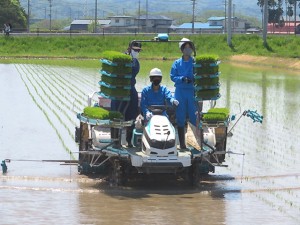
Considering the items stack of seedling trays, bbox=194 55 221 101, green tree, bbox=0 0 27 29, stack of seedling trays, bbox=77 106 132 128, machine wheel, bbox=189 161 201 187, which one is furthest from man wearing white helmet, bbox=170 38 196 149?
green tree, bbox=0 0 27 29

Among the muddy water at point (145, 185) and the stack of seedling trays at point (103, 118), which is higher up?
the stack of seedling trays at point (103, 118)

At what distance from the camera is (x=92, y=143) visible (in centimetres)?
1339

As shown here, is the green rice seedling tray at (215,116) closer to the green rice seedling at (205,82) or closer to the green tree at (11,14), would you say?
the green rice seedling at (205,82)

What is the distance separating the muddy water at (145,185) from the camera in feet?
36.4

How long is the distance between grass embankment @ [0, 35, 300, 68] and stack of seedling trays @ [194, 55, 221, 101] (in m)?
41.7

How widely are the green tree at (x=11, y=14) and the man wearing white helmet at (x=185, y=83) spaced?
76.2 m

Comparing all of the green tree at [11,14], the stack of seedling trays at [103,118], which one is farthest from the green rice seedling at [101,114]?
the green tree at [11,14]

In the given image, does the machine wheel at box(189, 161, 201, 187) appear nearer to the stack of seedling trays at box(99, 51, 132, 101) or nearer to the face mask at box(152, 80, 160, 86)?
the face mask at box(152, 80, 160, 86)

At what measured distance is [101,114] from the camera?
43.1ft

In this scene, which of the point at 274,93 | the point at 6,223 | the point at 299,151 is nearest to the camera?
the point at 6,223

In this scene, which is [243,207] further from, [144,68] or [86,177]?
[144,68]

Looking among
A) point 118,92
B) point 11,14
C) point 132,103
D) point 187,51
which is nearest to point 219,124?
point 187,51

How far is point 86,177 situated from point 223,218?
3.24 meters

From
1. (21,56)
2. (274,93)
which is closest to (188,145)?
(274,93)
